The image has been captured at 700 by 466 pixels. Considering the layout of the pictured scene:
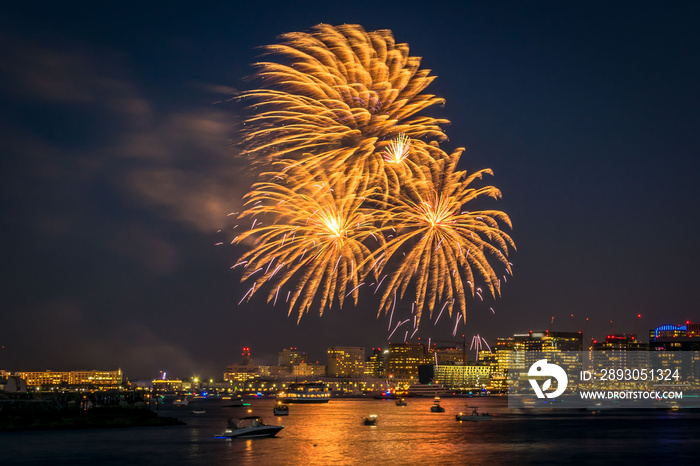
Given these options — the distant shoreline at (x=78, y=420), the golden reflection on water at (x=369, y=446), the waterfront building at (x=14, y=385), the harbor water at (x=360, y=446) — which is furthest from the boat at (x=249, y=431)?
the waterfront building at (x=14, y=385)

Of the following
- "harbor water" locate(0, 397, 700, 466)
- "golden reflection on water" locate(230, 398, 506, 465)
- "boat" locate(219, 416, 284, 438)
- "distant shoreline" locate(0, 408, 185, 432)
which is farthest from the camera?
"distant shoreline" locate(0, 408, 185, 432)

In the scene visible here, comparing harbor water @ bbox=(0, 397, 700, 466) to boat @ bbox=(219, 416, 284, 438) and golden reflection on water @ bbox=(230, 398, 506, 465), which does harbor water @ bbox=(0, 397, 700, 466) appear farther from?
boat @ bbox=(219, 416, 284, 438)

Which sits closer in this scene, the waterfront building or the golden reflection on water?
the golden reflection on water

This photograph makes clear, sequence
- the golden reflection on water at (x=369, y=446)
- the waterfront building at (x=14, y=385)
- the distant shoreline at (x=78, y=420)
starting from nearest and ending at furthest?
the golden reflection on water at (x=369, y=446), the distant shoreline at (x=78, y=420), the waterfront building at (x=14, y=385)

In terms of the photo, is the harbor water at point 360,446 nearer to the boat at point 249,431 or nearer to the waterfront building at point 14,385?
the boat at point 249,431

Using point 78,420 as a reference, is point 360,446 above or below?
below

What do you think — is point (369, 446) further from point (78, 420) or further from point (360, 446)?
point (78, 420)

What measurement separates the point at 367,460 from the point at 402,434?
2650 cm

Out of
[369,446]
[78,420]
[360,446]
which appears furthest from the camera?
[78,420]

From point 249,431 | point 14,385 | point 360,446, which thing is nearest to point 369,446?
point 360,446

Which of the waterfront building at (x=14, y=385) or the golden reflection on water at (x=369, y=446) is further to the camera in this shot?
the waterfront building at (x=14, y=385)

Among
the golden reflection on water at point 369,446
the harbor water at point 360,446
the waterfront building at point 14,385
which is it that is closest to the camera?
the harbor water at point 360,446

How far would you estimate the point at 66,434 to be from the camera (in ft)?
256

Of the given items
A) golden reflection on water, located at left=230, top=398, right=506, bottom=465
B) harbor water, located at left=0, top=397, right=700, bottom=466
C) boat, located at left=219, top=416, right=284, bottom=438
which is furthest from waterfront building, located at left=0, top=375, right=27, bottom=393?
boat, located at left=219, top=416, right=284, bottom=438
